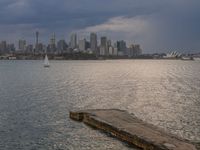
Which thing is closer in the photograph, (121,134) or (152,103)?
(121,134)

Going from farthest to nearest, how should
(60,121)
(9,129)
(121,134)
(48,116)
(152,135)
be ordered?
(48,116) < (60,121) < (9,129) < (121,134) < (152,135)

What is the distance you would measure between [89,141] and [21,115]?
16.7 m

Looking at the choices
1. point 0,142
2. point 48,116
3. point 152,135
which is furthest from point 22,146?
point 48,116

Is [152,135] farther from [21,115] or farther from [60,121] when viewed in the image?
[21,115]

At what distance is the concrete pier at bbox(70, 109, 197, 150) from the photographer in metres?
30.7

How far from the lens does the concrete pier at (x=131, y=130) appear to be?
101ft

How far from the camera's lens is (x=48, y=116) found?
49.6 meters

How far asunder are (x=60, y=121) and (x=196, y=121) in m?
16.5

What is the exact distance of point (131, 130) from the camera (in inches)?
1412

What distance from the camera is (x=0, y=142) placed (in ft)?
115

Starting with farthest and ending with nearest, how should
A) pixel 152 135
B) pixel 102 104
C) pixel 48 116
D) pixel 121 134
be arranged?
pixel 102 104, pixel 48 116, pixel 121 134, pixel 152 135

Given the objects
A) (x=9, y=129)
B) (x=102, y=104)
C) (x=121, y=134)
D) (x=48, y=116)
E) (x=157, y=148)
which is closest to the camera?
(x=157, y=148)

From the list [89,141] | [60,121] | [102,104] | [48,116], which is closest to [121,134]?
[89,141]

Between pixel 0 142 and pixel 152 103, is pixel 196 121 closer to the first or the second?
pixel 152 103
